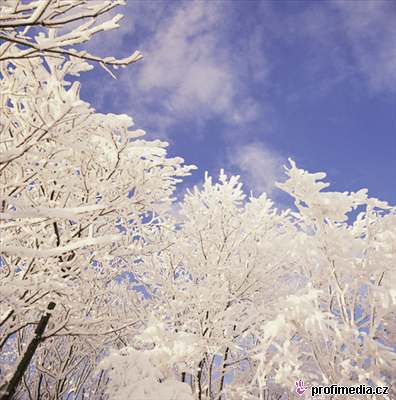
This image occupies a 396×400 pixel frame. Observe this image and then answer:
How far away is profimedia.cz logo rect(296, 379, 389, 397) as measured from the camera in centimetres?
466

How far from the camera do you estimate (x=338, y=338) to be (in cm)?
482

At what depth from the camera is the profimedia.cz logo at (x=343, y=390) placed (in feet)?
15.3

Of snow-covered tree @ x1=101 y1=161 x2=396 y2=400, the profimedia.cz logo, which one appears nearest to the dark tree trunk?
snow-covered tree @ x1=101 y1=161 x2=396 y2=400

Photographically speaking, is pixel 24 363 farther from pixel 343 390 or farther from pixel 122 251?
pixel 343 390

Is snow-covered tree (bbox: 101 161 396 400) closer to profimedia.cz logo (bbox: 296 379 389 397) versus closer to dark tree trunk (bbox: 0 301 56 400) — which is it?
profimedia.cz logo (bbox: 296 379 389 397)

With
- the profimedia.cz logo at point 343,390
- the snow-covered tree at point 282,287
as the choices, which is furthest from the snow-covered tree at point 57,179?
the profimedia.cz logo at point 343,390

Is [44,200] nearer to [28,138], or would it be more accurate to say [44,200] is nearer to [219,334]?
[28,138]

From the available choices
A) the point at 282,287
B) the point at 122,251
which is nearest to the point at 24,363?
the point at 122,251

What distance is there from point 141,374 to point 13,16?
15.9 feet

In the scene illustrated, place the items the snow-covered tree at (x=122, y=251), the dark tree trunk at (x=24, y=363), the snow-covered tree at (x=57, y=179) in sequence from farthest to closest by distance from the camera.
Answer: the dark tree trunk at (x=24, y=363) < the snow-covered tree at (x=122, y=251) < the snow-covered tree at (x=57, y=179)

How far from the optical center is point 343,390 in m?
4.77

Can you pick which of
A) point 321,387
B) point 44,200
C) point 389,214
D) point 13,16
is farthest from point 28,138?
point 389,214

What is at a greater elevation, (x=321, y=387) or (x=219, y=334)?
(x=219, y=334)

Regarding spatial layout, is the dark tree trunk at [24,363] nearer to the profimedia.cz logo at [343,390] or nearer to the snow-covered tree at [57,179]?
the snow-covered tree at [57,179]
